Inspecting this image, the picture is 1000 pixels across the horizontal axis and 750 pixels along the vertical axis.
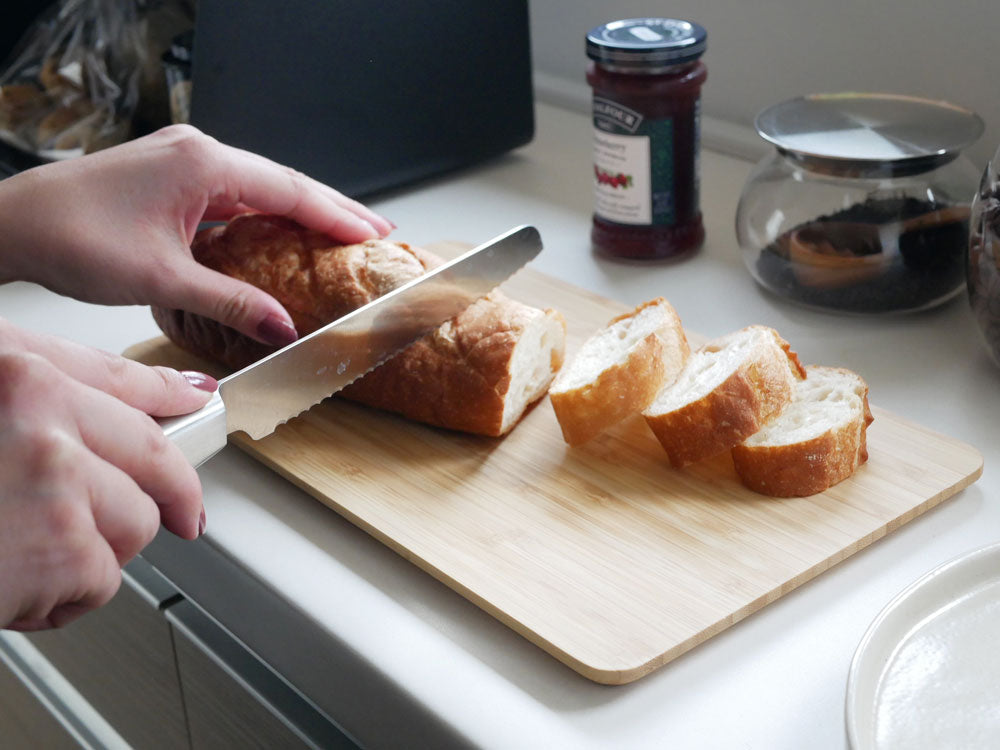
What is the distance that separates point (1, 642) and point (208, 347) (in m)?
0.51

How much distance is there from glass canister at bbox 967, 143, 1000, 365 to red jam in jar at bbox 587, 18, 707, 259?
1.07 ft

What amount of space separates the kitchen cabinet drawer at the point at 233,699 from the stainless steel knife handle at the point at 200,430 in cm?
21

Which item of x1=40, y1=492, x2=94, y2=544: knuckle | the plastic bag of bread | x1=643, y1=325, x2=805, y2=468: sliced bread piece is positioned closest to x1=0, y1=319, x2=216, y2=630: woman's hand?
x1=40, y1=492, x2=94, y2=544: knuckle

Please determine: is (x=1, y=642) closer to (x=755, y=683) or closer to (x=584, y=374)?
(x=584, y=374)

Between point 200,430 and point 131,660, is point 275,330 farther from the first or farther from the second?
point 131,660

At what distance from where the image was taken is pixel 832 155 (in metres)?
1.03

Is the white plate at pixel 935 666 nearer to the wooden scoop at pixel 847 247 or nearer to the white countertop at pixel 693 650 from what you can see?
the white countertop at pixel 693 650

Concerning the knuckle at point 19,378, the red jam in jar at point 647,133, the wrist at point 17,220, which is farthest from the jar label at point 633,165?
the knuckle at point 19,378

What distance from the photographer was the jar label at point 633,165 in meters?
1.17

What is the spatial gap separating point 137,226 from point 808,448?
1.97ft

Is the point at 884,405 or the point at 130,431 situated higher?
the point at 130,431

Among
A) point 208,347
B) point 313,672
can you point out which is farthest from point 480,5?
point 313,672

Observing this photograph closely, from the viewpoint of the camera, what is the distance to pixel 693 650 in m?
0.73

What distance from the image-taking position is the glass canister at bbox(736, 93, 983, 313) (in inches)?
41.0
